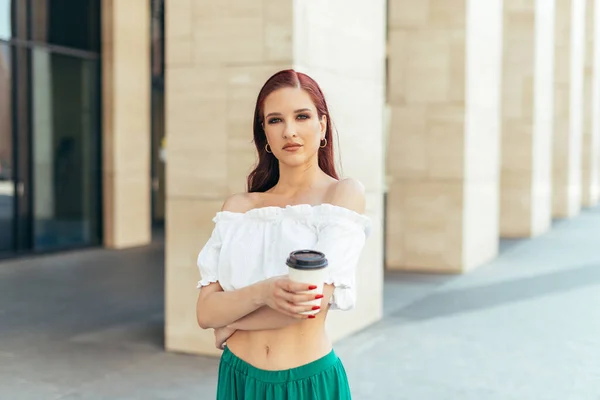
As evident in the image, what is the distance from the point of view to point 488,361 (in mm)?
6848

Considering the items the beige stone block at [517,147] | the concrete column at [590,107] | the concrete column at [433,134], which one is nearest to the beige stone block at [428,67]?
the concrete column at [433,134]

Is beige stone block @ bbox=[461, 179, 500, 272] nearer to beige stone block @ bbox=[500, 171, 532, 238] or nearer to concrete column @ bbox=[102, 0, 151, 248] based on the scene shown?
beige stone block @ bbox=[500, 171, 532, 238]

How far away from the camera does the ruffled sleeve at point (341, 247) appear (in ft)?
7.69

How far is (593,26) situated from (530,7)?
15997 mm

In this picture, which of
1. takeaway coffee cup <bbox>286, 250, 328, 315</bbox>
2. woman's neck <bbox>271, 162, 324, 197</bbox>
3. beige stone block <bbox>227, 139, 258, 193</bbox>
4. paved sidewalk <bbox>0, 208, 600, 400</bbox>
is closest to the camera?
takeaway coffee cup <bbox>286, 250, 328, 315</bbox>

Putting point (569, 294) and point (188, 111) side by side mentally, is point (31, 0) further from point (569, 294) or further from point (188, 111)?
point (569, 294)

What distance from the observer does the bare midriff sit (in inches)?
96.4

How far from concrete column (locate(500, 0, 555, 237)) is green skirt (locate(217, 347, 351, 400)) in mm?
16971

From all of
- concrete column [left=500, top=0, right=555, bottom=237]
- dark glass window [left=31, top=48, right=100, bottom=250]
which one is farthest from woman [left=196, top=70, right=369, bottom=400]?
concrete column [left=500, top=0, right=555, bottom=237]

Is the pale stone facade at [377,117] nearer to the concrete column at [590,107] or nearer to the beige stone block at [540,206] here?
the beige stone block at [540,206]

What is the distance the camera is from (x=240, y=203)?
262 centimetres

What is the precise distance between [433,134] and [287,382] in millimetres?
10544

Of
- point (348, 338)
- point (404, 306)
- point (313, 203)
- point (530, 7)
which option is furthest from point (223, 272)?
point (530, 7)

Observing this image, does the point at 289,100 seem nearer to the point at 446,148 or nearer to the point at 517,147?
the point at 446,148
